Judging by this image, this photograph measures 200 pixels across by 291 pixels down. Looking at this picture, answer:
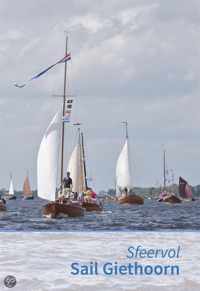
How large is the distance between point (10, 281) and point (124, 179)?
7629cm

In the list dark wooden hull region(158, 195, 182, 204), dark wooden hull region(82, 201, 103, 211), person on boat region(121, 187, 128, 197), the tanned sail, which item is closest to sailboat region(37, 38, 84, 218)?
dark wooden hull region(82, 201, 103, 211)

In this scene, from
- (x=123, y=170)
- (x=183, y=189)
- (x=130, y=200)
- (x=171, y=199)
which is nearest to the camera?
(x=130, y=200)

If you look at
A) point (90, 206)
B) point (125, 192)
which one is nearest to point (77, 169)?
point (90, 206)

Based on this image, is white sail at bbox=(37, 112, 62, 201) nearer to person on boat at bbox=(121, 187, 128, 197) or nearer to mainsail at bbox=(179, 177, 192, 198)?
person on boat at bbox=(121, 187, 128, 197)

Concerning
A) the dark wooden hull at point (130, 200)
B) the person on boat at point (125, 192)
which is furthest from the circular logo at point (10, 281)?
the person on boat at point (125, 192)

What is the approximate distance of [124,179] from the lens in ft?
302

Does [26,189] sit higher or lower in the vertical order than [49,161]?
higher

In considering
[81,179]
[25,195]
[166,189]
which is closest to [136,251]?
[81,179]

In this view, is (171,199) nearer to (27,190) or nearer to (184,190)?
(184,190)

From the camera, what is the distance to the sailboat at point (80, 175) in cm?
5628

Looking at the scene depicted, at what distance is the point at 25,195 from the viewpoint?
5650 inches

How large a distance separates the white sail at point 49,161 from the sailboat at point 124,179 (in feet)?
143

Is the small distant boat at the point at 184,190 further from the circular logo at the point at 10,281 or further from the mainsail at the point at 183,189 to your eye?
the circular logo at the point at 10,281

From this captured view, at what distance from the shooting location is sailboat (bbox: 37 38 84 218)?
144ft
